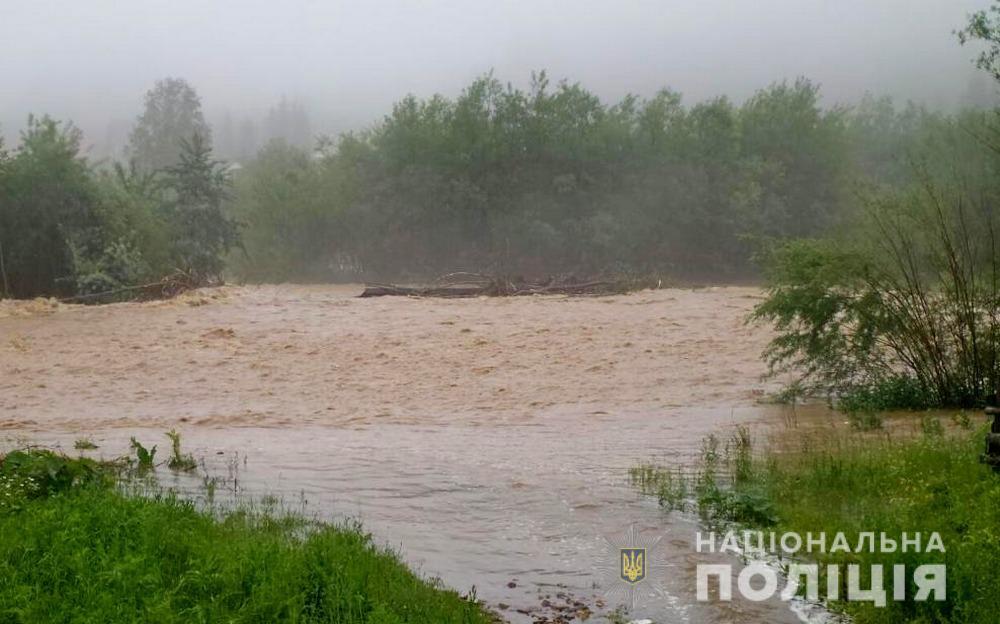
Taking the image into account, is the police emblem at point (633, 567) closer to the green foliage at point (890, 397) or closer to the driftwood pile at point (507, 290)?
the green foliage at point (890, 397)

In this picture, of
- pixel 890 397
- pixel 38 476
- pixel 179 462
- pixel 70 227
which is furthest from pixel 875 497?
pixel 70 227

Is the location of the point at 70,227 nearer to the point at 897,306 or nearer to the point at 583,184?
the point at 583,184

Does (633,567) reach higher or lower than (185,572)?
lower

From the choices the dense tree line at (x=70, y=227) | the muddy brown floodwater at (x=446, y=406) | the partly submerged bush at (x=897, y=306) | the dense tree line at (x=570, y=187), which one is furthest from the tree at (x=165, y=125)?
the partly submerged bush at (x=897, y=306)

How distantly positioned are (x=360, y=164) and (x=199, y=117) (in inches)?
2650

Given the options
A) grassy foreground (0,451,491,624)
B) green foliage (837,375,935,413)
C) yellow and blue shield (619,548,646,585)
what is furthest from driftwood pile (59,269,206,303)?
yellow and blue shield (619,548,646,585)

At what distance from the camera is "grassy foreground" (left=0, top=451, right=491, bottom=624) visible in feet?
19.1

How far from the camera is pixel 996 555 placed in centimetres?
633

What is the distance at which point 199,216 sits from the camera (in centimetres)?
3941

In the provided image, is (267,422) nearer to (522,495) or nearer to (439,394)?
(439,394)

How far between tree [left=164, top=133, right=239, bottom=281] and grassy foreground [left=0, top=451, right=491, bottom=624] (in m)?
31.8

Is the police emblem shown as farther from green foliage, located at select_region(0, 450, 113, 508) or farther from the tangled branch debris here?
the tangled branch debris

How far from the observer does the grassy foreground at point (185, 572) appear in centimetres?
582

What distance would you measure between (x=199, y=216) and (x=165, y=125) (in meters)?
68.2
